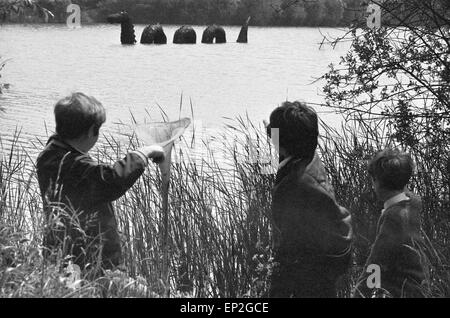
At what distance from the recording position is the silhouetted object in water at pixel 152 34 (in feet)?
162

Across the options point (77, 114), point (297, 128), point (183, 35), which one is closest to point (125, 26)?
point (183, 35)

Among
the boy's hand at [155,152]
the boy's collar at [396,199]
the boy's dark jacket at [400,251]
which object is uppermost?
the boy's hand at [155,152]

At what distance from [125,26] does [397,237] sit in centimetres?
4472

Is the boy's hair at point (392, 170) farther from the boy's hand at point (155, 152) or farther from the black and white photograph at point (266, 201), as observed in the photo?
the boy's hand at point (155, 152)

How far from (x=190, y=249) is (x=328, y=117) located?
16.1m

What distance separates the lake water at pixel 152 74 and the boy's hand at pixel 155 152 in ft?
40.3

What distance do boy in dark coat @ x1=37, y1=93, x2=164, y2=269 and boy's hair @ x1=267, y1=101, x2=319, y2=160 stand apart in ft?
1.78

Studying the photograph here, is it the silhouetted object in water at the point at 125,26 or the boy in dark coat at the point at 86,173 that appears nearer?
the boy in dark coat at the point at 86,173

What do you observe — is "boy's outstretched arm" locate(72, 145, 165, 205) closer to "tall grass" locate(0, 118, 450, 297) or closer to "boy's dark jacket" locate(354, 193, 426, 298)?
"tall grass" locate(0, 118, 450, 297)

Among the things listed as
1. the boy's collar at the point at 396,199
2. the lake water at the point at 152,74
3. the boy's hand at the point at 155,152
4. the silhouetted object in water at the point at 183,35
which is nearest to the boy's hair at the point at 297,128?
the boy's hand at the point at 155,152

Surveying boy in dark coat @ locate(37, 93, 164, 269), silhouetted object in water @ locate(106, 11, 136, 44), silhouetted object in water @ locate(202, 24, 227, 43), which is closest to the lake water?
silhouetted object in water @ locate(202, 24, 227, 43)

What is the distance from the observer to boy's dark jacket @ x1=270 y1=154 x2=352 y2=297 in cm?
336
